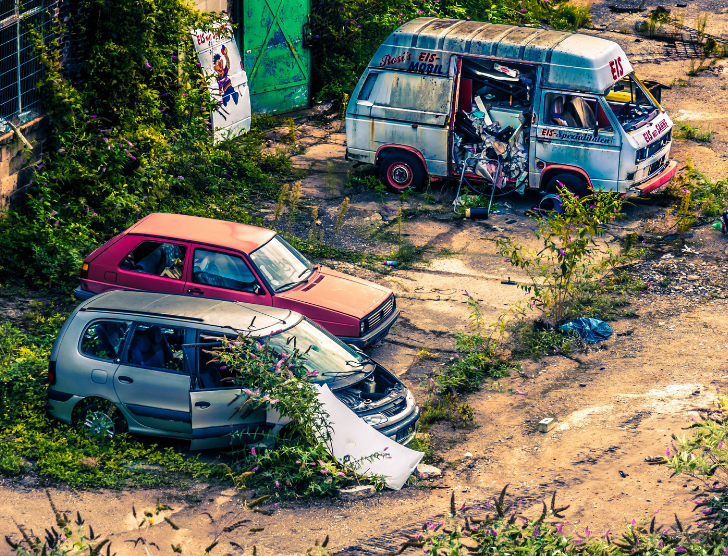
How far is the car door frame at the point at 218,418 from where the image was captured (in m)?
7.52

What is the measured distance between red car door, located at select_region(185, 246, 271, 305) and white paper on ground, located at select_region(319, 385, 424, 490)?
7.98 feet

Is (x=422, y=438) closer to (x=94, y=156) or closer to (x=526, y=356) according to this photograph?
(x=526, y=356)

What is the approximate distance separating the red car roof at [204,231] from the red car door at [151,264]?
5.0 inches

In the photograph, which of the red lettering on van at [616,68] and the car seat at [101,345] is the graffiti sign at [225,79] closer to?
the red lettering on van at [616,68]

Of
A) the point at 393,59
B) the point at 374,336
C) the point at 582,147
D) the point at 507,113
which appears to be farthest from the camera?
the point at 393,59

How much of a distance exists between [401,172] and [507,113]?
2.13 meters

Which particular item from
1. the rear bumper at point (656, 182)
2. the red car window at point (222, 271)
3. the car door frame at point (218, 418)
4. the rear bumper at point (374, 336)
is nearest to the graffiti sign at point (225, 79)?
the red car window at point (222, 271)

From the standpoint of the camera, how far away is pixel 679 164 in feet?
52.5

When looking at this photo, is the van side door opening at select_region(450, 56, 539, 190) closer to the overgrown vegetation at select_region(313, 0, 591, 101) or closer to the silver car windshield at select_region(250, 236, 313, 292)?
the overgrown vegetation at select_region(313, 0, 591, 101)

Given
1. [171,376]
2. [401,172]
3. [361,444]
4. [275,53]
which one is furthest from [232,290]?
[275,53]

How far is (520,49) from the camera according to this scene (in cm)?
1380

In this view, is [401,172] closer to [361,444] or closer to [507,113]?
[507,113]

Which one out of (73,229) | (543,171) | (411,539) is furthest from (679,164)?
(411,539)

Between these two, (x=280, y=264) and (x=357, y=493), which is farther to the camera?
(x=280, y=264)
